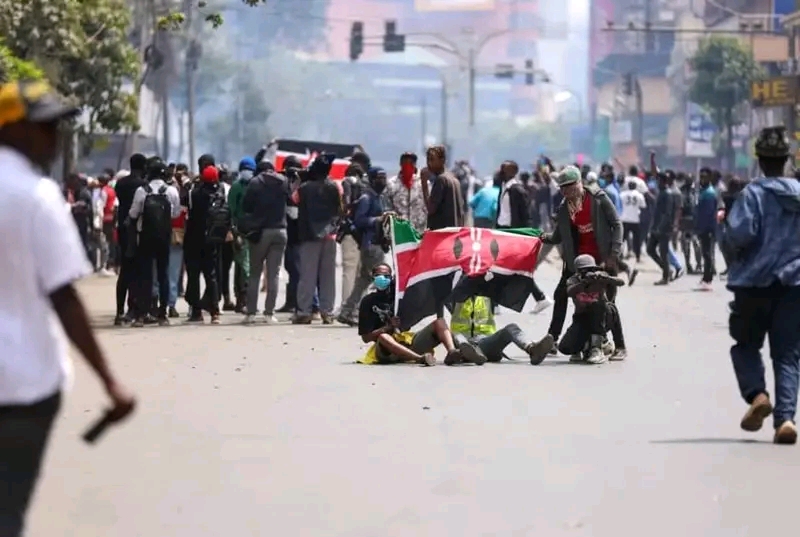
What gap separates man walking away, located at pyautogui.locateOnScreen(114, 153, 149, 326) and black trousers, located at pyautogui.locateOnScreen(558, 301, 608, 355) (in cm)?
599

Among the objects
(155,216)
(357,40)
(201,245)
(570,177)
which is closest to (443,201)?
(155,216)

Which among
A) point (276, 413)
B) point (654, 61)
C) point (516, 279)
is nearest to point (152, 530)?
point (276, 413)

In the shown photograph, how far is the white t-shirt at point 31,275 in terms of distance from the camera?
→ 5867 mm

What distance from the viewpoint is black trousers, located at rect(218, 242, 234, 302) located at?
923 inches

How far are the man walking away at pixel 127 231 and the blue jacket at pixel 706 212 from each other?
10.9m

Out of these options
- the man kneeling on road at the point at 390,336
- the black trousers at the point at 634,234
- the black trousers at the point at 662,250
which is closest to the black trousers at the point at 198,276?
the man kneeling on road at the point at 390,336

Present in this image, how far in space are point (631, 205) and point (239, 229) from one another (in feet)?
48.9

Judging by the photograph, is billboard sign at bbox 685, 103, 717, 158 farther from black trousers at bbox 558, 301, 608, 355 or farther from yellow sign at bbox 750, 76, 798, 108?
black trousers at bbox 558, 301, 608, 355

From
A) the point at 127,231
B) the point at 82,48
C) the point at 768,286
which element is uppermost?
the point at 82,48

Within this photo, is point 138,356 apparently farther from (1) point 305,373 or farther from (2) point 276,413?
(2) point 276,413

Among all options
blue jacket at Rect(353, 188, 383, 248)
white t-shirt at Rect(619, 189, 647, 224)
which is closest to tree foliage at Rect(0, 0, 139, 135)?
blue jacket at Rect(353, 188, 383, 248)

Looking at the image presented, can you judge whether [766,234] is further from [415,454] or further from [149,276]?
[149,276]

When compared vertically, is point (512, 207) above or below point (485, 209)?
above

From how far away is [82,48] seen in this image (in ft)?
112
